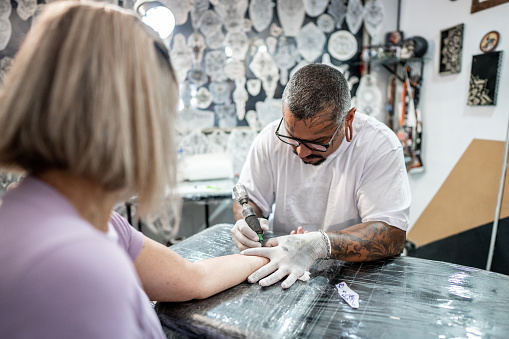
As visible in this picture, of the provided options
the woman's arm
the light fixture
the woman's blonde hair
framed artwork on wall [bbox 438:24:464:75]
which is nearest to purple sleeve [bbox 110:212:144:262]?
the woman's arm

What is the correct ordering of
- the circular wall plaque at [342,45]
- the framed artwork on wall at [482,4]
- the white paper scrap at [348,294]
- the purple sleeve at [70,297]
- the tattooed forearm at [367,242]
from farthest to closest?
the circular wall plaque at [342,45] → the framed artwork on wall at [482,4] → the tattooed forearm at [367,242] → the white paper scrap at [348,294] → the purple sleeve at [70,297]

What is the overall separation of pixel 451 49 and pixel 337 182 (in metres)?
2.10

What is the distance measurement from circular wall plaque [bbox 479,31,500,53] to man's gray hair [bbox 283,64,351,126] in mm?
1802

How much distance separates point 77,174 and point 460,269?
137 cm

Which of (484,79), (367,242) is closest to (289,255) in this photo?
(367,242)

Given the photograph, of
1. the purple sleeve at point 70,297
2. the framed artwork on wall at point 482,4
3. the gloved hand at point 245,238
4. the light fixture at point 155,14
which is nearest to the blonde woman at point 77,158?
→ the purple sleeve at point 70,297

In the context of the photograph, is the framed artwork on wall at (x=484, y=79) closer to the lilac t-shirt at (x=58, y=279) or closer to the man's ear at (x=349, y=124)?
the man's ear at (x=349, y=124)

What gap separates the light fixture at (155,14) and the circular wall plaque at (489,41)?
8.31 feet

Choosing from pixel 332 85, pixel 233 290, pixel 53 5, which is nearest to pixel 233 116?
pixel 332 85

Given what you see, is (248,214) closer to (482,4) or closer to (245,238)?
(245,238)

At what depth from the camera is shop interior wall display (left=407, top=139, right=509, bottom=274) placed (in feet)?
7.94

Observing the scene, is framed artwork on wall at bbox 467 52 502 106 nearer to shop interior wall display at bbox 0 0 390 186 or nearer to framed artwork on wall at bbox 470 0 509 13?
framed artwork on wall at bbox 470 0 509 13

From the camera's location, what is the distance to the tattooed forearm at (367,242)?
4.24 feet

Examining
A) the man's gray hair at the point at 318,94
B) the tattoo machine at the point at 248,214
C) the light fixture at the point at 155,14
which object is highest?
the light fixture at the point at 155,14
